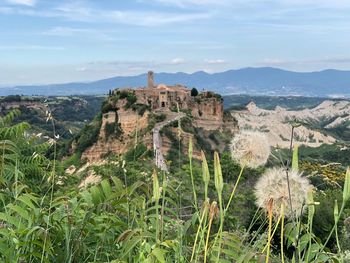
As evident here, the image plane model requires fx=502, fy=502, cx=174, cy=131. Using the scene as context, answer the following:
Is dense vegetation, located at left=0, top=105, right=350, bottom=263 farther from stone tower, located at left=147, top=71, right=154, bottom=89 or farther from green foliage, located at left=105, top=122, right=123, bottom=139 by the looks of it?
stone tower, located at left=147, top=71, right=154, bottom=89

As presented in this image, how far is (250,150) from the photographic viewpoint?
6.53 feet

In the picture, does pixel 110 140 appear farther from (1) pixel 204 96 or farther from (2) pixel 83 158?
(1) pixel 204 96

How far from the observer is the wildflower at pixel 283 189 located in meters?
1.86

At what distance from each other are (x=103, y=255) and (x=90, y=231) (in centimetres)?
12

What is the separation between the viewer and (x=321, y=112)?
184625 mm

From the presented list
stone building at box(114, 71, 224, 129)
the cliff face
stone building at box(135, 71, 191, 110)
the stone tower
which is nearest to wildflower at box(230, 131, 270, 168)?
the cliff face

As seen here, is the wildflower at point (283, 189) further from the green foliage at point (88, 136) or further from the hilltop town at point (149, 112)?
the green foliage at point (88, 136)

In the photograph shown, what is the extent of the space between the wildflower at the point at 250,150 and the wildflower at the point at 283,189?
0.07 metres

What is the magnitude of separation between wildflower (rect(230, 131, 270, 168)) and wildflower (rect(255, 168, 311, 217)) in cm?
7

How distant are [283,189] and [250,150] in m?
0.21

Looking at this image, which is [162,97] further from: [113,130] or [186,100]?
[113,130]

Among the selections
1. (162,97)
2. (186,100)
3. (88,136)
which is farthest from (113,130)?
(186,100)

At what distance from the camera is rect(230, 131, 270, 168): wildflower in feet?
6.49

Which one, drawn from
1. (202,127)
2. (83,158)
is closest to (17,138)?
(83,158)
